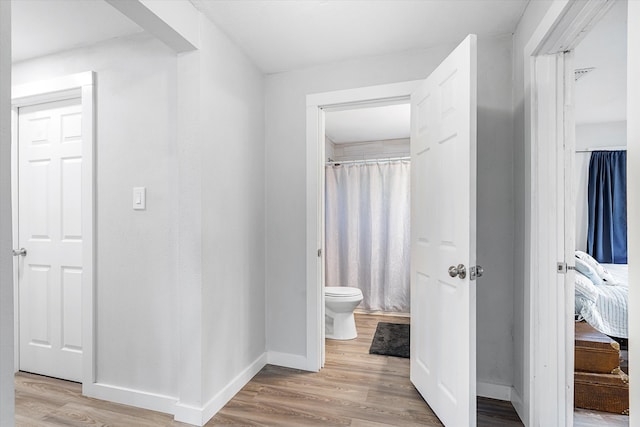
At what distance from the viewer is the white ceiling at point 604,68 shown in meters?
2.00

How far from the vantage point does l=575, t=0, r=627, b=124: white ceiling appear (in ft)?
6.55

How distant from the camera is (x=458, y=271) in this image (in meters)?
1.59

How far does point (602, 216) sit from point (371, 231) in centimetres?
293

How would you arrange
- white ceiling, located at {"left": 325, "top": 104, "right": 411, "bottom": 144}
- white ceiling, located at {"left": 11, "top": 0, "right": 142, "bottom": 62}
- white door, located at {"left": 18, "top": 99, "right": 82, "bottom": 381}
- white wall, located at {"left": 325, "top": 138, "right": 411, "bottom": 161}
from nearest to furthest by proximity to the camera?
white ceiling, located at {"left": 11, "top": 0, "right": 142, "bottom": 62} < white door, located at {"left": 18, "top": 99, "right": 82, "bottom": 381} < white ceiling, located at {"left": 325, "top": 104, "right": 411, "bottom": 144} < white wall, located at {"left": 325, "top": 138, "right": 411, "bottom": 161}

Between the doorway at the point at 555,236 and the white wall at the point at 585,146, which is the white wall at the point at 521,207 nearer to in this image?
the doorway at the point at 555,236

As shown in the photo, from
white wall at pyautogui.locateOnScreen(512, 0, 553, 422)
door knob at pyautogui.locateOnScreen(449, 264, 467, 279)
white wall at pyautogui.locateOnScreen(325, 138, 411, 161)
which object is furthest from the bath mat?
white wall at pyautogui.locateOnScreen(325, 138, 411, 161)

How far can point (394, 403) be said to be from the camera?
1.99 meters

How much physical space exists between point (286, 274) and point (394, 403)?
112 cm

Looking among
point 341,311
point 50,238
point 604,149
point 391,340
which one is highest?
point 604,149

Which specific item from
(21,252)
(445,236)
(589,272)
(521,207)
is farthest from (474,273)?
(21,252)

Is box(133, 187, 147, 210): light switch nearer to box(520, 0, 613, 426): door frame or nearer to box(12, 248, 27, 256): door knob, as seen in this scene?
box(12, 248, 27, 256): door knob

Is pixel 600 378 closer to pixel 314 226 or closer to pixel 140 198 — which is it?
pixel 314 226

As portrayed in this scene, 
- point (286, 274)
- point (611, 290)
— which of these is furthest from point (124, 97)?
point (611, 290)

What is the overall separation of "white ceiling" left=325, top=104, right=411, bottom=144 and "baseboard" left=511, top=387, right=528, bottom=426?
98.6 inches
